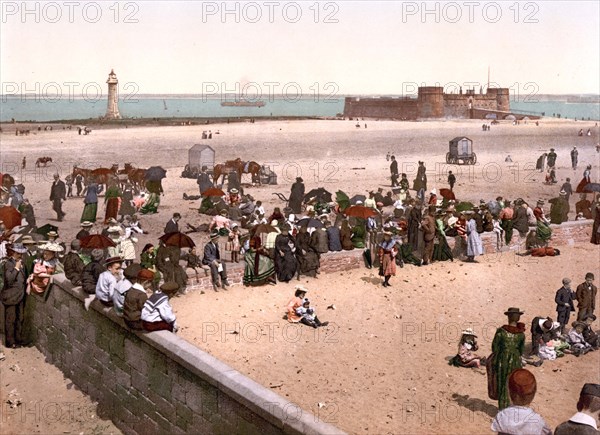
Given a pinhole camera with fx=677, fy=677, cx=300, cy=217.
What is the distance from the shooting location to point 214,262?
45.7 ft

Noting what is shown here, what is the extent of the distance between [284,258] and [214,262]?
159 centimetres

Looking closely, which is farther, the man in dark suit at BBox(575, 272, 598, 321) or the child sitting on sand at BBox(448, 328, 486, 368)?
the man in dark suit at BBox(575, 272, 598, 321)

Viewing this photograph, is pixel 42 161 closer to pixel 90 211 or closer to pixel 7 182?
pixel 7 182

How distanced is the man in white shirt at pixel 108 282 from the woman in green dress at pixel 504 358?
5.35m

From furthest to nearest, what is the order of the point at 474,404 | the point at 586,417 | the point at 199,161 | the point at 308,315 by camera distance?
the point at 199,161 → the point at 308,315 → the point at 474,404 → the point at 586,417

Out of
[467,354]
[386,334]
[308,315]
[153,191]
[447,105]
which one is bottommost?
[386,334]

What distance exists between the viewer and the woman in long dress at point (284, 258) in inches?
573

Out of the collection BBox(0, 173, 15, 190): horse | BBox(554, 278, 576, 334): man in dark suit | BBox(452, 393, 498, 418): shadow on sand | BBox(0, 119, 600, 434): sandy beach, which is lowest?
BBox(452, 393, 498, 418): shadow on sand

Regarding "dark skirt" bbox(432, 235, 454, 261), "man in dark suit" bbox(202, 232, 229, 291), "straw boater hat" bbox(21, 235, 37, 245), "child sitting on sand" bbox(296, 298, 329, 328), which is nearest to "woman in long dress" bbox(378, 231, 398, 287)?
"dark skirt" bbox(432, 235, 454, 261)

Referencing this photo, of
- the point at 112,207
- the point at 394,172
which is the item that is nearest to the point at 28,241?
the point at 112,207

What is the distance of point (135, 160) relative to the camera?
1625 inches

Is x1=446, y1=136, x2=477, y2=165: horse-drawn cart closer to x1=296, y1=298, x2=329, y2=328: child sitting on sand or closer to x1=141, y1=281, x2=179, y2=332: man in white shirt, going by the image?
x1=296, y1=298, x2=329, y2=328: child sitting on sand

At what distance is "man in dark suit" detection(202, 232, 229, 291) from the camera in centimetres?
1389

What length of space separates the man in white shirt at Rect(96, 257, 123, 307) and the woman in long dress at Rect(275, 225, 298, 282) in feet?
16.5
